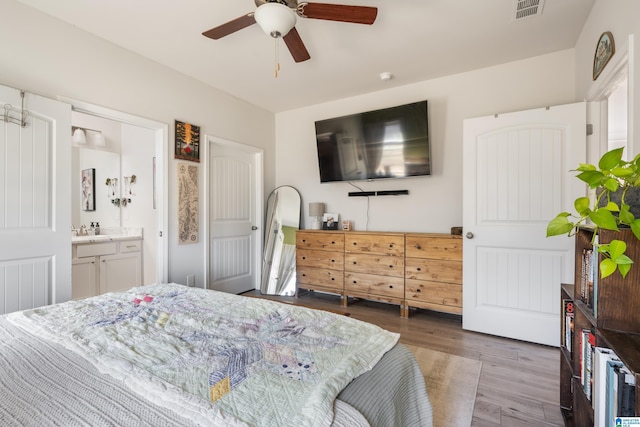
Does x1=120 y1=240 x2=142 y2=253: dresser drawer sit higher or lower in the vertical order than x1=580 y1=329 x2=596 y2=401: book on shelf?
higher

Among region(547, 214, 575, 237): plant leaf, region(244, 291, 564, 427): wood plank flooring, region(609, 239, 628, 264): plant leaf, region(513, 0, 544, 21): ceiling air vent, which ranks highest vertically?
region(513, 0, 544, 21): ceiling air vent

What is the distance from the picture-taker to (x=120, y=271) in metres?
3.69

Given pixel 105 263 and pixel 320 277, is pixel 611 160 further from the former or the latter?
pixel 105 263

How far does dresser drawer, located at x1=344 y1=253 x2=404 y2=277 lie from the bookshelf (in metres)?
1.80

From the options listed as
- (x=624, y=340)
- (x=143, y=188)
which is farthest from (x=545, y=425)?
(x=143, y=188)

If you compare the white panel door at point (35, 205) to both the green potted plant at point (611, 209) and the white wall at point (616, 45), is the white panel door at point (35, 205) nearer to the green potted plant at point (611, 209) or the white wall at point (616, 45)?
the green potted plant at point (611, 209)

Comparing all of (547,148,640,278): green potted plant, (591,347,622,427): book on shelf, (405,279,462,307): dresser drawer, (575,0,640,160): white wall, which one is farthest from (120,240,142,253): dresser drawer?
(575,0,640,160): white wall

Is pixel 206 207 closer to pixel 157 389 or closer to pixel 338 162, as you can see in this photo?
pixel 338 162

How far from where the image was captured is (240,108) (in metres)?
3.96

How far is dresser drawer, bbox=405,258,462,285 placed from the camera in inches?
116

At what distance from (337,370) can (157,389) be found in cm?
51

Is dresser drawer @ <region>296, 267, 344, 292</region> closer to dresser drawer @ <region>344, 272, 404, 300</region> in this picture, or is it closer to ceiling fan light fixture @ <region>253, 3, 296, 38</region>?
dresser drawer @ <region>344, 272, 404, 300</region>

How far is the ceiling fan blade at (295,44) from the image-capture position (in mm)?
1958

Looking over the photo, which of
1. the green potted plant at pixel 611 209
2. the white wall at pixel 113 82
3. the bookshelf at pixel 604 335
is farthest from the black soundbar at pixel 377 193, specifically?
→ the green potted plant at pixel 611 209
